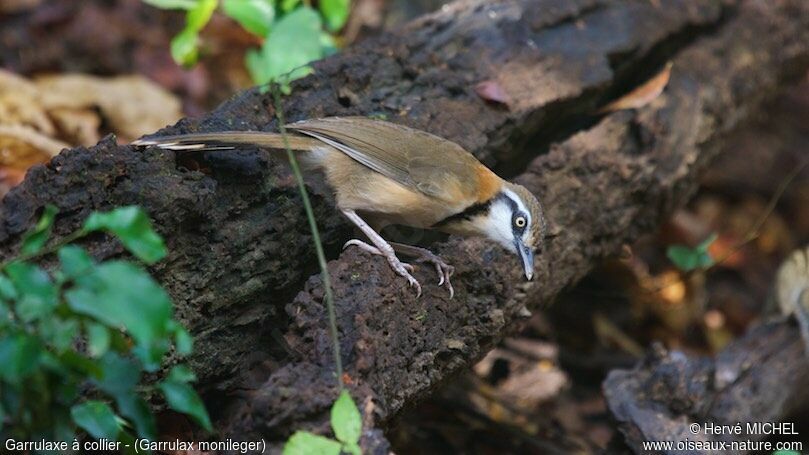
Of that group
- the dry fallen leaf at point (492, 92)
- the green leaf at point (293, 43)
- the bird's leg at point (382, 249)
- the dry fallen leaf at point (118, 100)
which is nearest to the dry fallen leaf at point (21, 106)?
the dry fallen leaf at point (118, 100)

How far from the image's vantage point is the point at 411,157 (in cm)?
407

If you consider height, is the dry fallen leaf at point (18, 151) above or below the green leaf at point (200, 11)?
below

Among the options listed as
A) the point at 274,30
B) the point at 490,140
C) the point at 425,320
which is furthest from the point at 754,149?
the point at 425,320

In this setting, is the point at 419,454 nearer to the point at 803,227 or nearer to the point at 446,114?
the point at 446,114

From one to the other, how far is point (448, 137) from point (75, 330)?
7.90ft

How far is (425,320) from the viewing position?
3549 mm

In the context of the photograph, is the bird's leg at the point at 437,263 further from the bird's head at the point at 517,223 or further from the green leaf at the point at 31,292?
the green leaf at the point at 31,292

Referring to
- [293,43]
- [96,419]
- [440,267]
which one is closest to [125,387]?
[96,419]

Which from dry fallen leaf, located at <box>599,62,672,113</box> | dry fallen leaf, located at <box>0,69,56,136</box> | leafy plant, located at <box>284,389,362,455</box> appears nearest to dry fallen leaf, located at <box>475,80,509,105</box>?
dry fallen leaf, located at <box>599,62,672,113</box>

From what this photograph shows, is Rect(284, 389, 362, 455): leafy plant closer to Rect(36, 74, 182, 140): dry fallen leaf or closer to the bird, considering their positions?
the bird

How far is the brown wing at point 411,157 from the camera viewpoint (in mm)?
3971

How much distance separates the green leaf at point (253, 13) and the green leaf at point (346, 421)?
9.89 feet

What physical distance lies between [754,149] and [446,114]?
4.53m

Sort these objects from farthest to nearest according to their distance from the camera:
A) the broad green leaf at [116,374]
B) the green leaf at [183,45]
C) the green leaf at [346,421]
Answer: the green leaf at [183,45] → the green leaf at [346,421] → the broad green leaf at [116,374]
